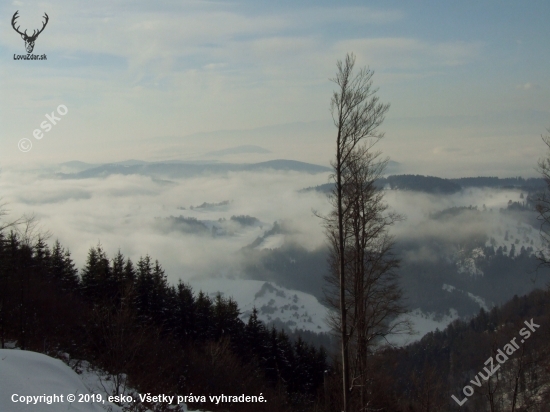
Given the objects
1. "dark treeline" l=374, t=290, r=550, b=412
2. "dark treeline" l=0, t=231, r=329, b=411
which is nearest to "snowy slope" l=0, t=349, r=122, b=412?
"dark treeline" l=0, t=231, r=329, b=411

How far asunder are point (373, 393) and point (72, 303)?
2230 cm

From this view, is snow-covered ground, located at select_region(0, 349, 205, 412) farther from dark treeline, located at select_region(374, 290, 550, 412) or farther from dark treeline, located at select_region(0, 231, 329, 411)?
dark treeline, located at select_region(374, 290, 550, 412)

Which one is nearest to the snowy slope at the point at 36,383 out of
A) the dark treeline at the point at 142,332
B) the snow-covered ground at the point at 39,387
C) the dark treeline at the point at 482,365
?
the snow-covered ground at the point at 39,387

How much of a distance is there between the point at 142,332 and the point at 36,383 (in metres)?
10.2

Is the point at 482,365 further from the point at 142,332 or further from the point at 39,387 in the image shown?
the point at 39,387

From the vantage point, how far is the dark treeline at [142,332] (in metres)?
18.4

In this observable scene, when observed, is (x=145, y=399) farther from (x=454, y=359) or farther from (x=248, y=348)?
(x=454, y=359)

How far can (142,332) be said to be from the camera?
58.6ft

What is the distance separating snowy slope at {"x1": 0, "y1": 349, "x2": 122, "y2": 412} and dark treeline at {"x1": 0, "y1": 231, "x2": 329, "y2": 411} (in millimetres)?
3661

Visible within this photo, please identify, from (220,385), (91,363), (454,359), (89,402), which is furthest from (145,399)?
(454,359)

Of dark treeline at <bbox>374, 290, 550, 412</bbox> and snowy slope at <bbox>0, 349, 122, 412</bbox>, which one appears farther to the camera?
dark treeline at <bbox>374, 290, 550, 412</bbox>

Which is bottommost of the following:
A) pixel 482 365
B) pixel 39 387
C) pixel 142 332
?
pixel 482 365

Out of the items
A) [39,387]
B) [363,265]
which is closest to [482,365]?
[363,265]

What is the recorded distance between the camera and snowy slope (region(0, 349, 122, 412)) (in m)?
7.04
